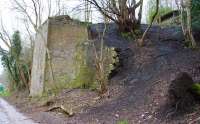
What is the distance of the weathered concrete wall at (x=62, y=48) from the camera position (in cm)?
2619

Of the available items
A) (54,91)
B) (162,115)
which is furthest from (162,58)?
(54,91)

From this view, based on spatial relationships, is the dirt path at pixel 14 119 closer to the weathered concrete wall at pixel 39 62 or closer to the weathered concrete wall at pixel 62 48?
the weathered concrete wall at pixel 62 48

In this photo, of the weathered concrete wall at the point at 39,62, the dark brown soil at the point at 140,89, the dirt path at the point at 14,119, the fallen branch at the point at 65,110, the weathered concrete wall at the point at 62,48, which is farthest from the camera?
the weathered concrete wall at the point at 39,62

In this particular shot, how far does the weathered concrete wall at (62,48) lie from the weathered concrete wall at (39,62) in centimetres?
63

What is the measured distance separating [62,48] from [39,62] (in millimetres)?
4201

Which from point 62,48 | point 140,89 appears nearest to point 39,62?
point 62,48

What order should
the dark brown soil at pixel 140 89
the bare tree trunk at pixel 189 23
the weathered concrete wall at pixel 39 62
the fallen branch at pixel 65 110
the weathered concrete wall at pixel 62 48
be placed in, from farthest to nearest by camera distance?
1. the weathered concrete wall at pixel 39 62
2. the weathered concrete wall at pixel 62 48
3. the fallen branch at pixel 65 110
4. the bare tree trunk at pixel 189 23
5. the dark brown soil at pixel 140 89

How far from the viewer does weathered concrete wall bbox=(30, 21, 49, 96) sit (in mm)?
28188

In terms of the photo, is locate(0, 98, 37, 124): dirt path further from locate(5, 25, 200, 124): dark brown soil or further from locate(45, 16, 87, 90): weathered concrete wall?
locate(45, 16, 87, 90): weathered concrete wall

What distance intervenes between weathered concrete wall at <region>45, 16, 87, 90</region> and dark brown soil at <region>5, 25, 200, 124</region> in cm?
233

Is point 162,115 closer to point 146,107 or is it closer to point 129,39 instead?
point 146,107

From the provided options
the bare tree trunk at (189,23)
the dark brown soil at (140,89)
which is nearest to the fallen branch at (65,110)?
the dark brown soil at (140,89)

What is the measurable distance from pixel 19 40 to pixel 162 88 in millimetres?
32001

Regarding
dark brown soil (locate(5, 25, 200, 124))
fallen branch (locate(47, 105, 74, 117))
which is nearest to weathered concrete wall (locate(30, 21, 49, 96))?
dark brown soil (locate(5, 25, 200, 124))
